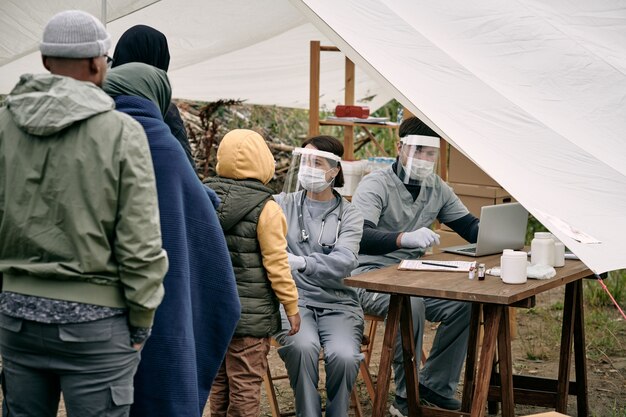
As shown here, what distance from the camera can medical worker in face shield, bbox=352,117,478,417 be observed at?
179 inches

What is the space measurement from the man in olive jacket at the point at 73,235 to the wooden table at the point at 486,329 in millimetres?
1507

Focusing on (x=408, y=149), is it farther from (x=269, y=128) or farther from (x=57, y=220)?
(x=269, y=128)

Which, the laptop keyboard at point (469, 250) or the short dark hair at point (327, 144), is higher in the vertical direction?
the short dark hair at point (327, 144)

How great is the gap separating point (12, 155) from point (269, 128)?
8446 millimetres

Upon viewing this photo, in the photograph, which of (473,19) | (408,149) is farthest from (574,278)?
(473,19)

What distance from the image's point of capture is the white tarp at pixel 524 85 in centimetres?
365

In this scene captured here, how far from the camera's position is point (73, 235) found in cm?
235

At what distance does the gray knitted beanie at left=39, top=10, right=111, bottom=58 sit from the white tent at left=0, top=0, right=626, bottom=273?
170 cm

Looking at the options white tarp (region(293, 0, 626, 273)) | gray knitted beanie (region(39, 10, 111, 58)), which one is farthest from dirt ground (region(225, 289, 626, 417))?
gray knitted beanie (region(39, 10, 111, 58))

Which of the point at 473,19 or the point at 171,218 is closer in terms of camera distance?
the point at 171,218

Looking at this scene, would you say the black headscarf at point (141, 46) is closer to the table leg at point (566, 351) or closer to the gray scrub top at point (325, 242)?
the gray scrub top at point (325, 242)

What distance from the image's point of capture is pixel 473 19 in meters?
4.55

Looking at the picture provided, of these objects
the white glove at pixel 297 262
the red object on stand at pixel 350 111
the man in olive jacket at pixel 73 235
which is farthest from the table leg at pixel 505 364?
the red object on stand at pixel 350 111

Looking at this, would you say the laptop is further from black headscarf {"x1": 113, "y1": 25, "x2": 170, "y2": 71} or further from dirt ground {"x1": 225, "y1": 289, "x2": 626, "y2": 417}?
black headscarf {"x1": 113, "y1": 25, "x2": 170, "y2": 71}
